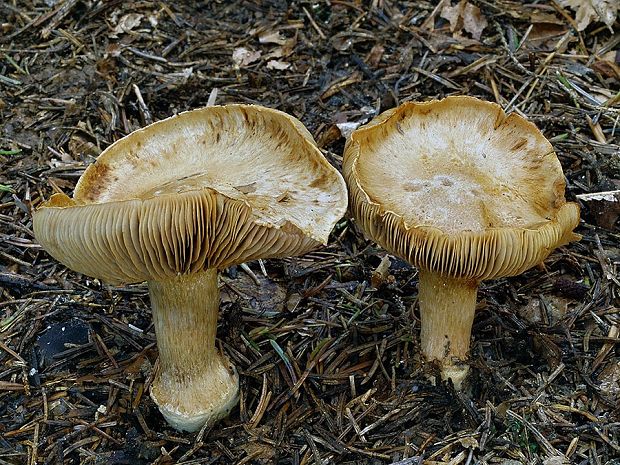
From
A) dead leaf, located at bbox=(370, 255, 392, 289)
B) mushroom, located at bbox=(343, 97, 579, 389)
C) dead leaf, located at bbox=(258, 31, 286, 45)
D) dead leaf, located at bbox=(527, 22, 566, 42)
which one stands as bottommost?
dead leaf, located at bbox=(370, 255, 392, 289)

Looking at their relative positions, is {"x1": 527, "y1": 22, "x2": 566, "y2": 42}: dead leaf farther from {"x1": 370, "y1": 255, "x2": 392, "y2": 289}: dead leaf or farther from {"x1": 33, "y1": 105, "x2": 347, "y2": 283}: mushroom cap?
{"x1": 33, "y1": 105, "x2": 347, "y2": 283}: mushroom cap

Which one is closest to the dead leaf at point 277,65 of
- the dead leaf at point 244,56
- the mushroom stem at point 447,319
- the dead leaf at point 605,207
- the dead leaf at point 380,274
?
the dead leaf at point 244,56

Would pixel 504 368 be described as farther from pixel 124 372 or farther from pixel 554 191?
pixel 124 372

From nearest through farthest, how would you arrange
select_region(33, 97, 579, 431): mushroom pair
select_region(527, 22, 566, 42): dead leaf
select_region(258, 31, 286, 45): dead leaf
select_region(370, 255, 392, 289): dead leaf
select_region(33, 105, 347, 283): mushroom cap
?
select_region(33, 105, 347, 283): mushroom cap, select_region(33, 97, 579, 431): mushroom pair, select_region(370, 255, 392, 289): dead leaf, select_region(527, 22, 566, 42): dead leaf, select_region(258, 31, 286, 45): dead leaf

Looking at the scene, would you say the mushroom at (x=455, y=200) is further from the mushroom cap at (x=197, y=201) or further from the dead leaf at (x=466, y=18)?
the dead leaf at (x=466, y=18)

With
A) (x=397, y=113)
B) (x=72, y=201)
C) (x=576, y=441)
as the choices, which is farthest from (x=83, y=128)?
(x=576, y=441)

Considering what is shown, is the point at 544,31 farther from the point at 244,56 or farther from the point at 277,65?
the point at 244,56

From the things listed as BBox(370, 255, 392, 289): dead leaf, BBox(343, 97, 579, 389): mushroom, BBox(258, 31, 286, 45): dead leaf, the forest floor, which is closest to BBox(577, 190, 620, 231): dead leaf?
the forest floor
